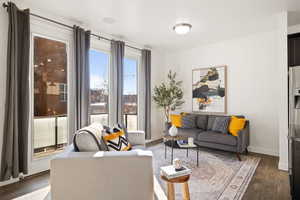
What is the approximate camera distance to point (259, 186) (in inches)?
92.6

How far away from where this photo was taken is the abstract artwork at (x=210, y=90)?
4.31m

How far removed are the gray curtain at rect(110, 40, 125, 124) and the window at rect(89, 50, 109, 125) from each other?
0.17 metres

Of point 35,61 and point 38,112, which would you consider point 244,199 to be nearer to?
point 38,112

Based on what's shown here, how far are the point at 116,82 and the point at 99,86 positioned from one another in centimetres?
38

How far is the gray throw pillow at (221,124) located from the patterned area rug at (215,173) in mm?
504

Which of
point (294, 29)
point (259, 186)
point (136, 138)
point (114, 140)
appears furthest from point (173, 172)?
point (294, 29)

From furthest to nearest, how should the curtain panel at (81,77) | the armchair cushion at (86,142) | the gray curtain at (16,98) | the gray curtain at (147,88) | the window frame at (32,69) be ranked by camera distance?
the gray curtain at (147,88) < the curtain panel at (81,77) < the window frame at (32,69) < the gray curtain at (16,98) < the armchair cushion at (86,142)

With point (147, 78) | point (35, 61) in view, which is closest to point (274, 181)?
point (147, 78)

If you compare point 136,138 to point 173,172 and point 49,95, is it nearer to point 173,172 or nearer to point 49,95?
point 173,172

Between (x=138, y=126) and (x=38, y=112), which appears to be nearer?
(x=38, y=112)

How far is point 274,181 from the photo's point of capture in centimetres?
249

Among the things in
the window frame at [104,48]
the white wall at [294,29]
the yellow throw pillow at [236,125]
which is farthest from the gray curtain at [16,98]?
the white wall at [294,29]

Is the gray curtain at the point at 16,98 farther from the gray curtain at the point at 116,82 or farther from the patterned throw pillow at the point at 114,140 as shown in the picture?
the gray curtain at the point at 116,82

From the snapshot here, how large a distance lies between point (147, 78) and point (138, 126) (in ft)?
4.37
